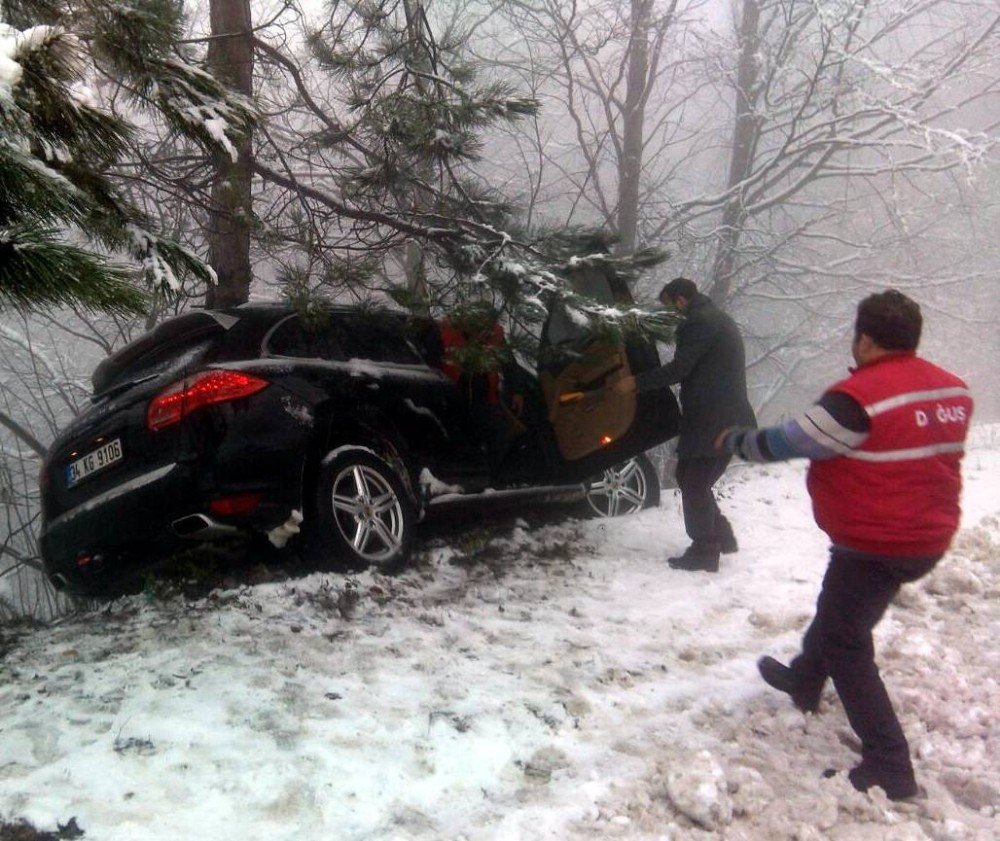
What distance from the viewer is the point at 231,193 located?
17.5 ft

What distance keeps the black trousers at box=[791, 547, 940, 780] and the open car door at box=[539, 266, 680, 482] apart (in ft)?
8.22

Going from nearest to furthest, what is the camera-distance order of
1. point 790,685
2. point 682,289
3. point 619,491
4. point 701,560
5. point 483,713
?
point 483,713 < point 790,685 < point 701,560 < point 682,289 < point 619,491

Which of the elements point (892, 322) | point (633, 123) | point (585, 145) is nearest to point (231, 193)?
point (892, 322)

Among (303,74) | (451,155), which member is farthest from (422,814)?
(303,74)

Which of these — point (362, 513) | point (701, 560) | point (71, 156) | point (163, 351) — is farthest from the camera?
point (701, 560)

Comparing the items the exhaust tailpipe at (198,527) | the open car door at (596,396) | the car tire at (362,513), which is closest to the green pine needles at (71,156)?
the exhaust tailpipe at (198,527)

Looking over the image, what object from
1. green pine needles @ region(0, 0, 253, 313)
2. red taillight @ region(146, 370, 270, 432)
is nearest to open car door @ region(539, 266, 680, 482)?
red taillight @ region(146, 370, 270, 432)

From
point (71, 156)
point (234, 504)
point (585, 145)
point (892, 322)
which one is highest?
point (585, 145)

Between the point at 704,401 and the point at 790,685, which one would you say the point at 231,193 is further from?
the point at 790,685

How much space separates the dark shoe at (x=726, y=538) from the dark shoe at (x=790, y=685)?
84.6 inches

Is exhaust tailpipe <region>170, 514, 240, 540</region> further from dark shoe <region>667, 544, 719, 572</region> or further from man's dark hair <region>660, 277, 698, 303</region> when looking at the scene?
man's dark hair <region>660, 277, 698, 303</region>

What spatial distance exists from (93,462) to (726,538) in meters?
3.93

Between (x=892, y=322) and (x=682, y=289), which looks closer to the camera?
(x=892, y=322)

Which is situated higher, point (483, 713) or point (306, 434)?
point (306, 434)
